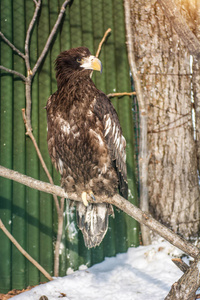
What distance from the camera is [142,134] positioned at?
4145mm

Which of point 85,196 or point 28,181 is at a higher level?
point 28,181

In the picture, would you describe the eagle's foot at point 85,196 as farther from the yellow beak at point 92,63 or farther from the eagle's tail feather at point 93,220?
the yellow beak at point 92,63

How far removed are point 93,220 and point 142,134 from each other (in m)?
1.31

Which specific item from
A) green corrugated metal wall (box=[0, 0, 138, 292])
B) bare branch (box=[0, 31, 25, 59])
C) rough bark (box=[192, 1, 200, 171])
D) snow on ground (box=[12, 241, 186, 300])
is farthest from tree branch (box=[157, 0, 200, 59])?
snow on ground (box=[12, 241, 186, 300])

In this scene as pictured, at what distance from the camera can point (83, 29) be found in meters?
4.38

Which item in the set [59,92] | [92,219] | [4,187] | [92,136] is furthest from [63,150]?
[4,187]

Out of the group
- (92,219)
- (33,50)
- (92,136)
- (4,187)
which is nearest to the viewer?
(92,136)

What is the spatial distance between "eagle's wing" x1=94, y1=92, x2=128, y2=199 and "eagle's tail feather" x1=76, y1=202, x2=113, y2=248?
0.89 feet

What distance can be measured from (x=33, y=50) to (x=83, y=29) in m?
0.69

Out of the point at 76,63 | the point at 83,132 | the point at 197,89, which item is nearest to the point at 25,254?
the point at 83,132

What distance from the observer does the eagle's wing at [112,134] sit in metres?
2.93

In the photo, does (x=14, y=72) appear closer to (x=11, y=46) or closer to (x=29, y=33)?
(x=11, y=46)

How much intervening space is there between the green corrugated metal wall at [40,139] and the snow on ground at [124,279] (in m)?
0.18

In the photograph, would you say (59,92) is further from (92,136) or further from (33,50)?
(33,50)
